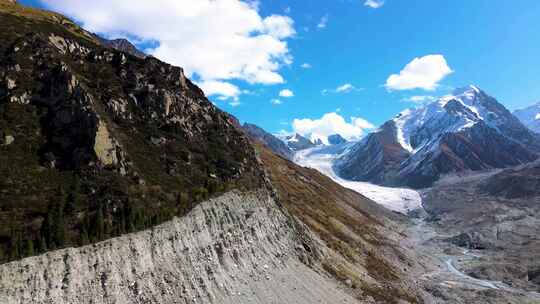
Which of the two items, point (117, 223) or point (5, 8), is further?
point (5, 8)

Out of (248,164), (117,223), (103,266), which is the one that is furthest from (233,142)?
(103,266)

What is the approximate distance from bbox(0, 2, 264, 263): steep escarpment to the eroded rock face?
1981 millimetres

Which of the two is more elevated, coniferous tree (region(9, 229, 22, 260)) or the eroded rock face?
→ coniferous tree (region(9, 229, 22, 260))

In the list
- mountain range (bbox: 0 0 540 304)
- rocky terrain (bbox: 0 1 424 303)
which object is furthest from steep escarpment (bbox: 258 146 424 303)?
rocky terrain (bbox: 0 1 424 303)

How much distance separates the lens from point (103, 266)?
5328cm

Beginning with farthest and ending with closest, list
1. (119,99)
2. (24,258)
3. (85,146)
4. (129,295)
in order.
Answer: (119,99), (85,146), (129,295), (24,258)

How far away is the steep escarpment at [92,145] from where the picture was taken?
5453cm

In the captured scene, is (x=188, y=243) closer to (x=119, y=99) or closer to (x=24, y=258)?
(x=24, y=258)

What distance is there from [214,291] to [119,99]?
35993 mm

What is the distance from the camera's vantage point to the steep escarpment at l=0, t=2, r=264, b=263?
54.5 metres

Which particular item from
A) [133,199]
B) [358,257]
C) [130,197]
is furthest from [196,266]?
[358,257]

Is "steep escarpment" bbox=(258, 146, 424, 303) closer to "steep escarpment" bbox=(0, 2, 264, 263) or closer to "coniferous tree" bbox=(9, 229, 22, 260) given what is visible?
"steep escarpment" bbox=(0, 2, 264, 263)

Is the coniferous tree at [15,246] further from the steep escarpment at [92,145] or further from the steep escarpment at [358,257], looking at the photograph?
the steep escarpment at [358,257]

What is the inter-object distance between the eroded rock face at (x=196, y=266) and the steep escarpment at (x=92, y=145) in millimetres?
1981
